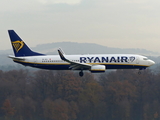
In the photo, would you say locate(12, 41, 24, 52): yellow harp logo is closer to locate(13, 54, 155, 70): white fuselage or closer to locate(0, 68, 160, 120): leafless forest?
locate(13, 54, 155, 70): white fuselage

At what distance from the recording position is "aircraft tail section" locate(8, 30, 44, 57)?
235 feet

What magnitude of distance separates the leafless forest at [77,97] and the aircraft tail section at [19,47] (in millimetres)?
36248

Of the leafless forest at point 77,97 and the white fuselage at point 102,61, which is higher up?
the white fuselage at point 102,61

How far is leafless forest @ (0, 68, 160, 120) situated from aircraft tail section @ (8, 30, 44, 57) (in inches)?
1427

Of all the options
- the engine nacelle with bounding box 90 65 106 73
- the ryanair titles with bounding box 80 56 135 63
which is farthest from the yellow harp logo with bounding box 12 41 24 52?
the engine nacelle with bounding box 90 65 106 73

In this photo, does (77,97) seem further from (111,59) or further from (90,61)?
(111,59)

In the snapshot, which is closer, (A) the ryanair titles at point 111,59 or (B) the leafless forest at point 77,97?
(A) the ryanair titles at point 111,59

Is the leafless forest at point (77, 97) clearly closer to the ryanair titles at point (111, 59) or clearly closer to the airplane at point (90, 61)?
the airplane at point (90, 61)

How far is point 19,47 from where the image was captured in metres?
72.1

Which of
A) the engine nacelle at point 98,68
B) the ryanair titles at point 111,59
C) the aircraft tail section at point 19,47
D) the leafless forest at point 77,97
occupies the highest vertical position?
the aircraft tail section at point 19,47

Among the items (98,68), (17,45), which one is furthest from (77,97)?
(98,68)

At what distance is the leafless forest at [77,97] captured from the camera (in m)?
108

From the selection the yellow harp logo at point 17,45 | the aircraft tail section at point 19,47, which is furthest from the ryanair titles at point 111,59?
the yellow harp logo at point 17,45

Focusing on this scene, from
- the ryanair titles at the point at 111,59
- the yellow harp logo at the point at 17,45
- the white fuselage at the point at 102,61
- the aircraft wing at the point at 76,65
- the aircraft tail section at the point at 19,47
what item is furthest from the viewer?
the yellow harp logo at the point at 17,45
